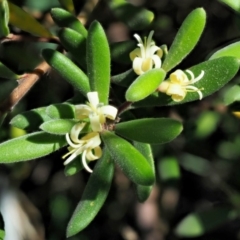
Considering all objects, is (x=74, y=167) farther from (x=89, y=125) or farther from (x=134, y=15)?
(x=134, y=15)

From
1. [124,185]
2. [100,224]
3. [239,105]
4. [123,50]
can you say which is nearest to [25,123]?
[123,50]

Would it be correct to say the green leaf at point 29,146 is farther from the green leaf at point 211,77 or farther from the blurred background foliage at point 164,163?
the blurred background foliage at point 164,163

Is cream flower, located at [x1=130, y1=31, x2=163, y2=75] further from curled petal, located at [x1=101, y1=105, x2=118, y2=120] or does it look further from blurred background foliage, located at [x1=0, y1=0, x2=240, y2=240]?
blurred background foliage, located at [x1=0, y1=0, x2=240, y2=240]

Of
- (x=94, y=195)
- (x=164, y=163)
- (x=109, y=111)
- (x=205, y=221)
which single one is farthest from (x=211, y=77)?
(x=205, y=221)

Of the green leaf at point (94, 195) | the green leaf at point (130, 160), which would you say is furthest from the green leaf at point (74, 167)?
the green leaf at point (130, 160)

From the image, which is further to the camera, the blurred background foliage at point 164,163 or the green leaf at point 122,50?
the blurred background foliage at point 164,163

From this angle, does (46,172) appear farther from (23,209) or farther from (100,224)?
(100,224)

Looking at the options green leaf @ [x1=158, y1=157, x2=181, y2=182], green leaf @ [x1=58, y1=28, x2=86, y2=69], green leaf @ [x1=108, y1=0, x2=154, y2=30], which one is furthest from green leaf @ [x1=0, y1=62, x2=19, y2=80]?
green leaf @ [x1=158, y1=157, x2=181, y2=182]
